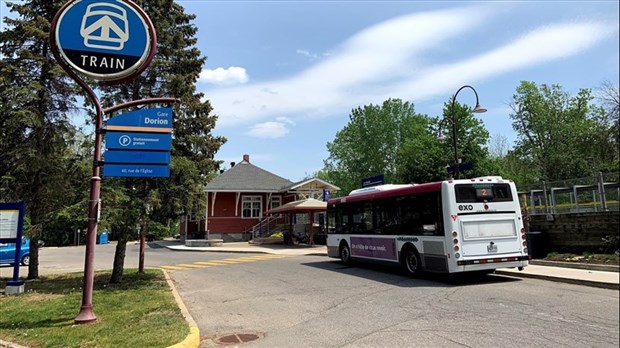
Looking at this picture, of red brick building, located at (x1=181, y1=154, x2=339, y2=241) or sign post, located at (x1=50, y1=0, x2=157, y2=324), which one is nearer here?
sign post, located at (x1=50, y1=0, x2=157, y2=324)

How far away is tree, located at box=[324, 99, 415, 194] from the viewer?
66.5m

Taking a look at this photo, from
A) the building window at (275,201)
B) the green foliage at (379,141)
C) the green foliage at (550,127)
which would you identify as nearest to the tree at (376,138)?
the green foliage at (379,141)

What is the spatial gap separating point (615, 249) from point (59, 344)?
1531 centimetres

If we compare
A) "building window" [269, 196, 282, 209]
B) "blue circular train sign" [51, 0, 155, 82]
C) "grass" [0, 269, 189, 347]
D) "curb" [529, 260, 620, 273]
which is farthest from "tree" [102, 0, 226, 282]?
"building window" [269, 196, 282, 209]

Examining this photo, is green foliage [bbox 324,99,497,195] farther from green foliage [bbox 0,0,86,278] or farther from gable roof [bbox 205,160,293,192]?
green foliage [bbox 0,0,86,278]

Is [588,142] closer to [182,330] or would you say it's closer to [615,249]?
[615,249]

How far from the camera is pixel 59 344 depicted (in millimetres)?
6605

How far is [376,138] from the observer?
66.6 m

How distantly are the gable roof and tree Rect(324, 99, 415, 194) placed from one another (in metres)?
27.0

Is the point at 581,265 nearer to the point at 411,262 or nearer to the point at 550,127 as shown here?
the point at 411,262

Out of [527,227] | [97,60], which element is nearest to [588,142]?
[527,227]

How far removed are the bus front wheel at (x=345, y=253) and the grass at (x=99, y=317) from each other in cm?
725

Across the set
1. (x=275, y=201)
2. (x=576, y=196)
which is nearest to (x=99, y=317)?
(x=576, y=196)

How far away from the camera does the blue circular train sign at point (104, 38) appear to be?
8680 millimetres
